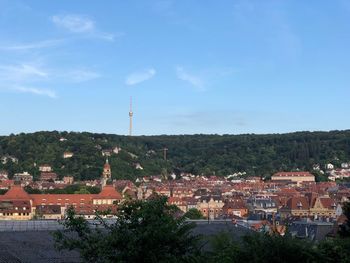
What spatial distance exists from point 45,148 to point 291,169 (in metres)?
49.1

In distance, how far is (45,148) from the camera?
129125 mm

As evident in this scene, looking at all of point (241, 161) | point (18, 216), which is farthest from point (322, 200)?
point (241, 161)

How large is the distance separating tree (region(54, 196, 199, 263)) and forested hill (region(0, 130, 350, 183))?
103m

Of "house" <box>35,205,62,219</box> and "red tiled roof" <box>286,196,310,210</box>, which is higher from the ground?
"red tiled roof" <box>286,196,310,210</box>

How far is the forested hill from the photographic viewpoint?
12300 centimetres

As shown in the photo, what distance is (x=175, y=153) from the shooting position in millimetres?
164000

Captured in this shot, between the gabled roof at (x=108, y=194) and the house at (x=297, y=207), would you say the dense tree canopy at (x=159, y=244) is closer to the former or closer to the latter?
the house at (x=297, y=207)

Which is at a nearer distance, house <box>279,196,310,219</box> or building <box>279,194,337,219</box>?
house <box>279,196,310,219</box>

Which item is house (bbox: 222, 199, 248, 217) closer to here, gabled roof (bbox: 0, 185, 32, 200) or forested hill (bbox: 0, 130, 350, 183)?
gabled roof (bbox: 0, 185, 32, 200)

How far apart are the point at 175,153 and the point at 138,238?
152 meters

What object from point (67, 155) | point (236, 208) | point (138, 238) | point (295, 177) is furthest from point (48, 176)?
point (138, 238)

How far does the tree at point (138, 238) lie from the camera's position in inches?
492

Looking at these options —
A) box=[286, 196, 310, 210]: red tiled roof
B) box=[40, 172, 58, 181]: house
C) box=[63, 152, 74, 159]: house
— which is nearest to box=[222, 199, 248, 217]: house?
box=[286, 196, 310, 210]: red tiled roof

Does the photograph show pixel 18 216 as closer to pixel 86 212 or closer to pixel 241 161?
pixel 86 212
